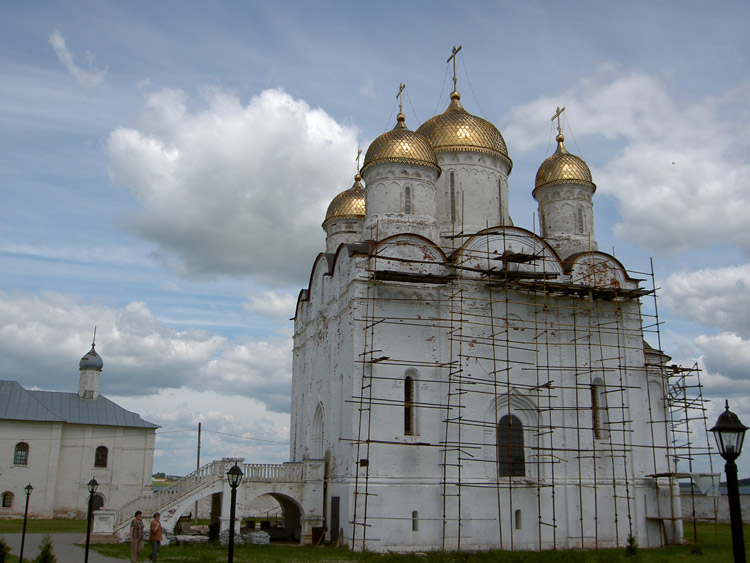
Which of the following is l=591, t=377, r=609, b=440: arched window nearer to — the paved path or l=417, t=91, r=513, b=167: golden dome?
l=417, t=91, r=513, b=167: golden dome

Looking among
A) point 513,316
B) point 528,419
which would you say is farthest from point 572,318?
point 528,419

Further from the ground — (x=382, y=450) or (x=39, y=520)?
(x=382, y=450)

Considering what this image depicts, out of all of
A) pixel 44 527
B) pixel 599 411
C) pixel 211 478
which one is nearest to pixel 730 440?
pixel 599 411

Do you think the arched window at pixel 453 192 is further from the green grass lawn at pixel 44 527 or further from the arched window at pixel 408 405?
the green grass lawn at pixel 44 527

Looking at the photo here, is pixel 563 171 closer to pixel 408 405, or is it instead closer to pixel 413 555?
pixel 408 405

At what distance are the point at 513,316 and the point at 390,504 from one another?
6630 mm

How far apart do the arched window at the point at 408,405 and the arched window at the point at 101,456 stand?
71.4 ft

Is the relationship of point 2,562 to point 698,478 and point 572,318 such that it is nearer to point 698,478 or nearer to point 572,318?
point 572,318

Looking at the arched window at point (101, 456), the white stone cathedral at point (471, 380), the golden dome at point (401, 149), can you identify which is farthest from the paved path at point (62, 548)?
the golden dome at point (401, 149)

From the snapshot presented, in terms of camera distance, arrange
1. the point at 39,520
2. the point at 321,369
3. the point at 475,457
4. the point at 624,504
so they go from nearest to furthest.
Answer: the point at 475,457
the point at 624,504
the point at 321,369
the point at 39,520

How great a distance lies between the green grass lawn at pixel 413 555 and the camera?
1505 cm

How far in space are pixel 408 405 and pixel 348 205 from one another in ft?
36.1

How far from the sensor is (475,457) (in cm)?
1923

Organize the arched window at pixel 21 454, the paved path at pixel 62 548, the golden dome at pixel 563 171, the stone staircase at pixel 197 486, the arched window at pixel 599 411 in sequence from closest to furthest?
the paved path at pixel 62 548
the stone staircase at pixel 197 486
the arched window at pixel 599 411
the golden dome at pixel 563 171
the arched window at pixel 21 454
